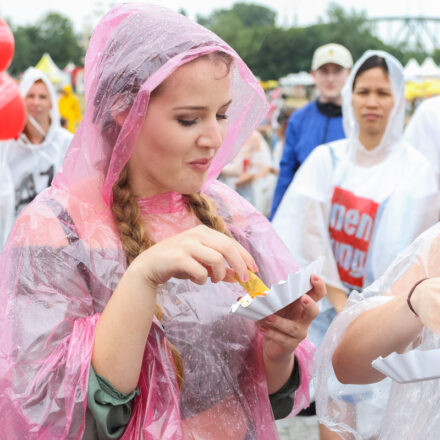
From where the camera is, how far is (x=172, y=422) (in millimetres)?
1245

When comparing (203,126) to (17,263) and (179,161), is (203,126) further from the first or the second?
(17,263)

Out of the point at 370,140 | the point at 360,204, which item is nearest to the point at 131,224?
the point at 360,204

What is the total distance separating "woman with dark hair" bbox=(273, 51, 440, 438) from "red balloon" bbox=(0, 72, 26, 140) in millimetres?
1477

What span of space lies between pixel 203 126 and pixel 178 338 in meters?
0.43

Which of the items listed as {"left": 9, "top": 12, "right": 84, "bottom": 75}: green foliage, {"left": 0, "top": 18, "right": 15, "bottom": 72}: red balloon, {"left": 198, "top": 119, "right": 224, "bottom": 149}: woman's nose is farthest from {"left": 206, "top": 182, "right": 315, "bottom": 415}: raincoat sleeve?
{"left": 9, "top": 12, "right": 84, "bottom": 75}: green foliage

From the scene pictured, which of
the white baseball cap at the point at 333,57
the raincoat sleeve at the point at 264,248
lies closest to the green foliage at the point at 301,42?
the white baseball cap at the point at 333,57

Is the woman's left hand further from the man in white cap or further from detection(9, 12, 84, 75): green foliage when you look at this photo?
detection(9, 12, 84, 75): green foliage

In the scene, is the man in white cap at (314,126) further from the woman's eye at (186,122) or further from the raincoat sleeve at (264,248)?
the woman's eye at (186,122)

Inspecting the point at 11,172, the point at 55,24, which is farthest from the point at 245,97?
the point at 55,24

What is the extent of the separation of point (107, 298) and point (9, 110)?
2.37m

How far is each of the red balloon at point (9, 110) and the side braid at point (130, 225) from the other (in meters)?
2.15

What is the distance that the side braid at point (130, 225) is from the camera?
131cm

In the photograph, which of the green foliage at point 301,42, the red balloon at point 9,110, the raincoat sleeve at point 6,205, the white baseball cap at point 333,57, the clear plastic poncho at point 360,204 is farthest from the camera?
the green foliage at point 301,42

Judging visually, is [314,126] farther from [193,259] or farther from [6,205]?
[193,259]
